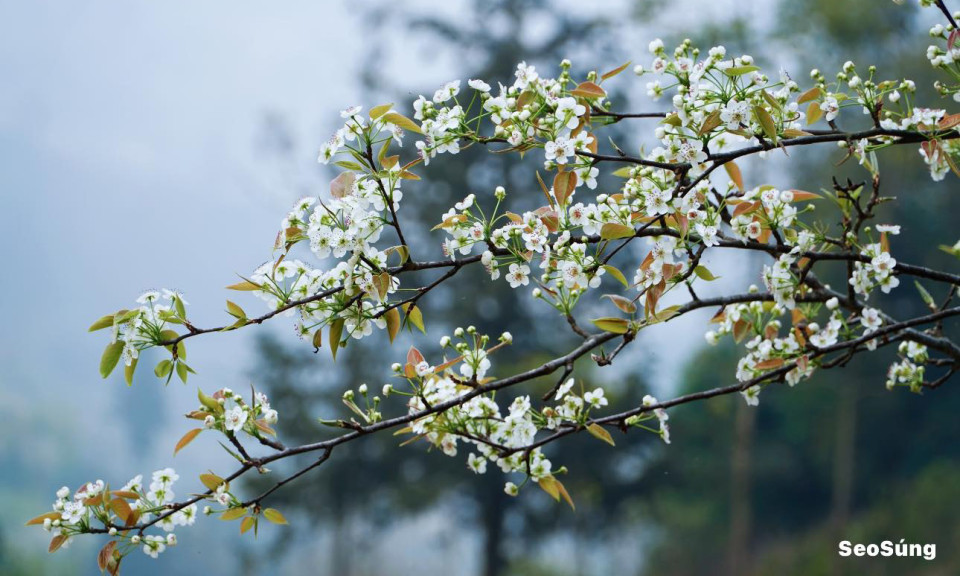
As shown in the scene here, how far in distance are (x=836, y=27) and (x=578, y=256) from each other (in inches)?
216

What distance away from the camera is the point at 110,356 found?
36.5 inches

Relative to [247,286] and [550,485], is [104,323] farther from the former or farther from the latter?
[550,485]

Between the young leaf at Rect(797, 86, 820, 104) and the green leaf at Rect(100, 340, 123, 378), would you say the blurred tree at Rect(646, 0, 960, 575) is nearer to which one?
the young leaf at Rect(797, 86, 820, 104)

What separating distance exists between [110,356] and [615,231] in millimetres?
541

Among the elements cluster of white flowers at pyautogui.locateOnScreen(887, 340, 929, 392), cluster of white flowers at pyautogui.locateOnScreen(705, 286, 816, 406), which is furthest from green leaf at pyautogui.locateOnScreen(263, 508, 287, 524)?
cluster of white flowers at pyautogui.locateOnScreen(887, 340, 929, 392)

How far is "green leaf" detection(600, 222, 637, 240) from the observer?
0.92 m

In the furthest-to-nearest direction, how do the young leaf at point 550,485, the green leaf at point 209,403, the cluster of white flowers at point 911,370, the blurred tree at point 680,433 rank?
the blurred tree at point 680,433 < the cluster of white flowers at point 911,370 < the young leaf at point 550,485 < the green leaf at point 209,403

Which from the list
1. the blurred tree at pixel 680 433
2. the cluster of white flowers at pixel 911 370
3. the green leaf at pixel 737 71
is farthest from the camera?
the blurred tree at pixel 680 433

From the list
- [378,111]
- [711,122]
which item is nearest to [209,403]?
[378,111]

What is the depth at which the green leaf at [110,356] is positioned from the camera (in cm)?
92

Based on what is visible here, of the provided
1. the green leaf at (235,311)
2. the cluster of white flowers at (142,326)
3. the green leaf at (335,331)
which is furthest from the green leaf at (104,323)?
the green leaf at (335,331)

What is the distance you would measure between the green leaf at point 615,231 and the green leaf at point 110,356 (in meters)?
0.52

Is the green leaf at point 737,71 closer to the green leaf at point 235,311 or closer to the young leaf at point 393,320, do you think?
the young leaf at point 393,320

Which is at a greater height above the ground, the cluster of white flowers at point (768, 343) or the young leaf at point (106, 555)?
the cluster of white flowers at point (768, 343)
